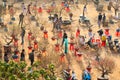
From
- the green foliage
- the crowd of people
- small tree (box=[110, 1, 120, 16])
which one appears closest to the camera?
the green foliage

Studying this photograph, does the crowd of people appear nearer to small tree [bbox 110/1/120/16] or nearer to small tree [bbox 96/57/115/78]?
small tree [bbox 96/57/115/78]

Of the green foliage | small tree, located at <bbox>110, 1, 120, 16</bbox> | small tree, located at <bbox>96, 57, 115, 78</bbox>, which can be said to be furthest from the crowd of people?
small tree, located at <bbox>110, 1, 120, 16</bbox>

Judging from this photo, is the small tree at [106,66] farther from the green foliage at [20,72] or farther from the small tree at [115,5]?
the small tree at [115,5]

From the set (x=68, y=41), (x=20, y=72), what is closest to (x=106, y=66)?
(x=68, y=41)

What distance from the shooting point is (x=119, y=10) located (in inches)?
1246

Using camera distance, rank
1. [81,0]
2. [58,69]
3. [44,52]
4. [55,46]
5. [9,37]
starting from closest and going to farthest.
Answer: [58,69]
[44,52]
[55,46]
[9,37]
[81,0]

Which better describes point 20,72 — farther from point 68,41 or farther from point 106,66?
point 68,41

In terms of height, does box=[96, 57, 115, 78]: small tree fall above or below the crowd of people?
below

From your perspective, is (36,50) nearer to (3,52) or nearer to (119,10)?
(3,52)

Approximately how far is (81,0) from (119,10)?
→ 4.57 metres

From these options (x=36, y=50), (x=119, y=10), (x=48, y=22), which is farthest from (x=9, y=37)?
(x=119, y=10)

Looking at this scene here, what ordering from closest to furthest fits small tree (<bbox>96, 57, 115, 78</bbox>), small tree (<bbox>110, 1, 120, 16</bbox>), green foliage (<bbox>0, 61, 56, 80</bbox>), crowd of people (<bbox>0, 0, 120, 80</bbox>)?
green foliage (<bbox>0, 61, 56, 80</bbox>), small tree (<bbox>96, 57, 115, 78</bbox>), crowd of people (<bbox>0, 0, 120, 80</bbox>), small tree (<bbox>110, 1, 120, 16</bbox>)

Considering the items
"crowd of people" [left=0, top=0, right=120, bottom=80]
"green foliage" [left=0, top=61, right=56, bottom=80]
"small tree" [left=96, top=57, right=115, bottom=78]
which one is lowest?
"small tree" [left=96, top=57, right=115, bottom=78]

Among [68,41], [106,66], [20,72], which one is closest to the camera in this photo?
[20,72]
